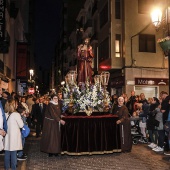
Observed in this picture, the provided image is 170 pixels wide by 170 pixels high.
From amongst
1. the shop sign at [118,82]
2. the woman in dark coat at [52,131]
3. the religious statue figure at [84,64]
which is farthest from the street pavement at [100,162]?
the shop sign at [118,82]

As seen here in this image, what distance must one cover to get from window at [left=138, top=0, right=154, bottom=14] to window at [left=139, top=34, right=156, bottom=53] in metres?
2.08

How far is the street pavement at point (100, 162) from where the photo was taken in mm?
8320

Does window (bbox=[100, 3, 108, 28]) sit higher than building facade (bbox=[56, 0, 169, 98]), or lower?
higher

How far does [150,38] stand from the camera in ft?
81.6

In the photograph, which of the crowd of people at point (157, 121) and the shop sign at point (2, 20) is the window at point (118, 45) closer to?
the shop sign at point (2, 20)

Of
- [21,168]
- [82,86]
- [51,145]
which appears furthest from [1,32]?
[21,168]

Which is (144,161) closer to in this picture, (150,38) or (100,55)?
(150,38)

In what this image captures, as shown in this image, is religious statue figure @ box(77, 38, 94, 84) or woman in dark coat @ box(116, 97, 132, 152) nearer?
woman in dark coat @ box(116, 97, 132, 152)

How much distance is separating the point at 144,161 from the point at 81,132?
94.2 inches

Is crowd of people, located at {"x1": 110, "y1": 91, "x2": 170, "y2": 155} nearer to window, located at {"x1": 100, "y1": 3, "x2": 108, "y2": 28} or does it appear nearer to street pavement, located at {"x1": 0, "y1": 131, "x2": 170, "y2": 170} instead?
street pavement, located at {"x1": 0, "y1": 131, "x2": 170, "y2": 170}

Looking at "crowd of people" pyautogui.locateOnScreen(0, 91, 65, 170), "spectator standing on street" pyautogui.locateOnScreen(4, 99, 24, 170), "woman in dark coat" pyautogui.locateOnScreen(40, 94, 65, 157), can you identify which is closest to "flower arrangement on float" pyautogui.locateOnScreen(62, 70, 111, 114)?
"crowd of people" pyautogui.locateOnScreen(0, 91, 65, 170)

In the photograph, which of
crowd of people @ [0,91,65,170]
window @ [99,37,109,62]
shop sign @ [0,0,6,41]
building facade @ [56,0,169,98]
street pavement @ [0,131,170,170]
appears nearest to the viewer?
crowd of people @ [0,91,65,170]

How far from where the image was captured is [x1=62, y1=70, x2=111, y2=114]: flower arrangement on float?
34.8 feet

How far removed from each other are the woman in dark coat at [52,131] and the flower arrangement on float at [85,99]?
782mm
